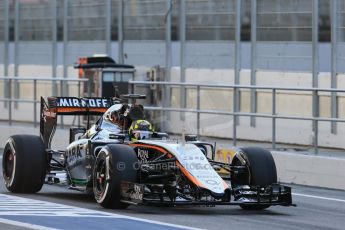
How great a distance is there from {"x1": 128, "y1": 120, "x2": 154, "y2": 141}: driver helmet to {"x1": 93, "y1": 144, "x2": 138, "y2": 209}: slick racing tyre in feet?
3.31

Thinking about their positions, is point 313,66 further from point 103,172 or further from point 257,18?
point 103,172

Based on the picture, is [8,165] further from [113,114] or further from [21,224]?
[21,224]

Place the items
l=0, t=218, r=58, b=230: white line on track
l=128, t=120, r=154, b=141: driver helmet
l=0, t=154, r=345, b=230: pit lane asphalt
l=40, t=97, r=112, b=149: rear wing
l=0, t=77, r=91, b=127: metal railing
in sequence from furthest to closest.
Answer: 1. l=0, t=77, r=91, b=127: metal railing
2. l=40, t=97, r=112, b=149: rear wing
3. l=128, t=120, r=154, b=141: driver helmet
4. l=0, t=154, r=345, b=230: pit lane asphalt
5. l=0, t=218, r=58, b=230: white line on track

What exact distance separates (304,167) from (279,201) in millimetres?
4942

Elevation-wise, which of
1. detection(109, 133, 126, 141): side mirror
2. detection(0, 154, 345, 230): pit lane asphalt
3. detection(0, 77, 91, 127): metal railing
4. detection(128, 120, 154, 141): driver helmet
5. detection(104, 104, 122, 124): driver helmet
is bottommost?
detection(0, 154, 345, 230): pit lane asphalt

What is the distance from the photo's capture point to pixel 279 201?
14.8m

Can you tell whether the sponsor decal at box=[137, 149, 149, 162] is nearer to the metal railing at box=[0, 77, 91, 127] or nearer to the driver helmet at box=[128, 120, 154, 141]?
the driver helmet at box=[128, 120, 154, 141]

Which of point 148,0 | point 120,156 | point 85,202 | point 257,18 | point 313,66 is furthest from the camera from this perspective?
point 148,0

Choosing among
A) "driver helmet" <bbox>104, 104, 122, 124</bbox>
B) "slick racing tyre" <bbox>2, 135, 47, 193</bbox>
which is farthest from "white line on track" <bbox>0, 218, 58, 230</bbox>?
"driver helmet" <bbox>104, 104, 122, 124</bbox>

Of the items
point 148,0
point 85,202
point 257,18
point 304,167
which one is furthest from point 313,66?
point 85,202

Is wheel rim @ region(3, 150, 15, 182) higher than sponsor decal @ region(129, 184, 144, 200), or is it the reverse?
wheel rim @ region(3, 150, 15, 182)

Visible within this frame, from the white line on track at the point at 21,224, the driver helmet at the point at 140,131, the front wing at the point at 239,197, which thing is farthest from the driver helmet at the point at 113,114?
the white line on track at the point at 21,224

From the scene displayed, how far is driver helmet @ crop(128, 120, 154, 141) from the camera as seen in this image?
15.8 m

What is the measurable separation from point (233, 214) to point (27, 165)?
352 cm
